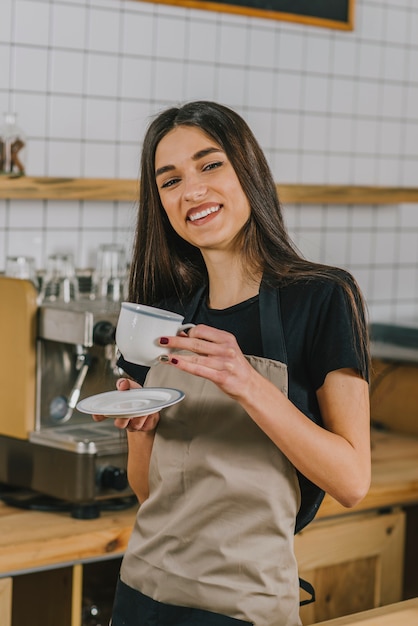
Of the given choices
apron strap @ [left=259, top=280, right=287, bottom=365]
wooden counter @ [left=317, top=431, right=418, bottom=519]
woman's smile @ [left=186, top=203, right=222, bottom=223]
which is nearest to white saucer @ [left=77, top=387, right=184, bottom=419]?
apron strap @ [left=259, top=280, right=287, bottom=365]

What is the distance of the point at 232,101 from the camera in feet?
10.5

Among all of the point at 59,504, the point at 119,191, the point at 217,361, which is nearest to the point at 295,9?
the point at 119,191

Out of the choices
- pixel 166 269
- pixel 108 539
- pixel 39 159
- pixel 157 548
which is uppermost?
pixel 39 159

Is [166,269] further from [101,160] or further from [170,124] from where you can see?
[101,160]

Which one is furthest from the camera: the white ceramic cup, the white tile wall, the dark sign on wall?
the dark sign on wall

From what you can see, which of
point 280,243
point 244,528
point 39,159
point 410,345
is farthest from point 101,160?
point 244,528

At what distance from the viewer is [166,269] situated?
1.84m

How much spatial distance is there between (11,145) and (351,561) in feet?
4.47

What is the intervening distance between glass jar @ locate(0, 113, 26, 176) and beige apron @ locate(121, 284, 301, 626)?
1158 millimetres

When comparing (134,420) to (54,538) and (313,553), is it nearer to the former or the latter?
(54,538)

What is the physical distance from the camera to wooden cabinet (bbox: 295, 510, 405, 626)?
2602 millimetres

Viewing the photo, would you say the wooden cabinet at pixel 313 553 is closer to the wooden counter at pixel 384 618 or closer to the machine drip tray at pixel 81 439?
the machine drip tray at pixel 81 439

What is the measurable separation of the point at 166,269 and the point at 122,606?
57 cm

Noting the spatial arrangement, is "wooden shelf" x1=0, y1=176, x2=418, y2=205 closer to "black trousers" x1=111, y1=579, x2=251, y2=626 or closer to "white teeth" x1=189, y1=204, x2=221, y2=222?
"white teeth" x1=189, y1=204, x2=221, y2=222
